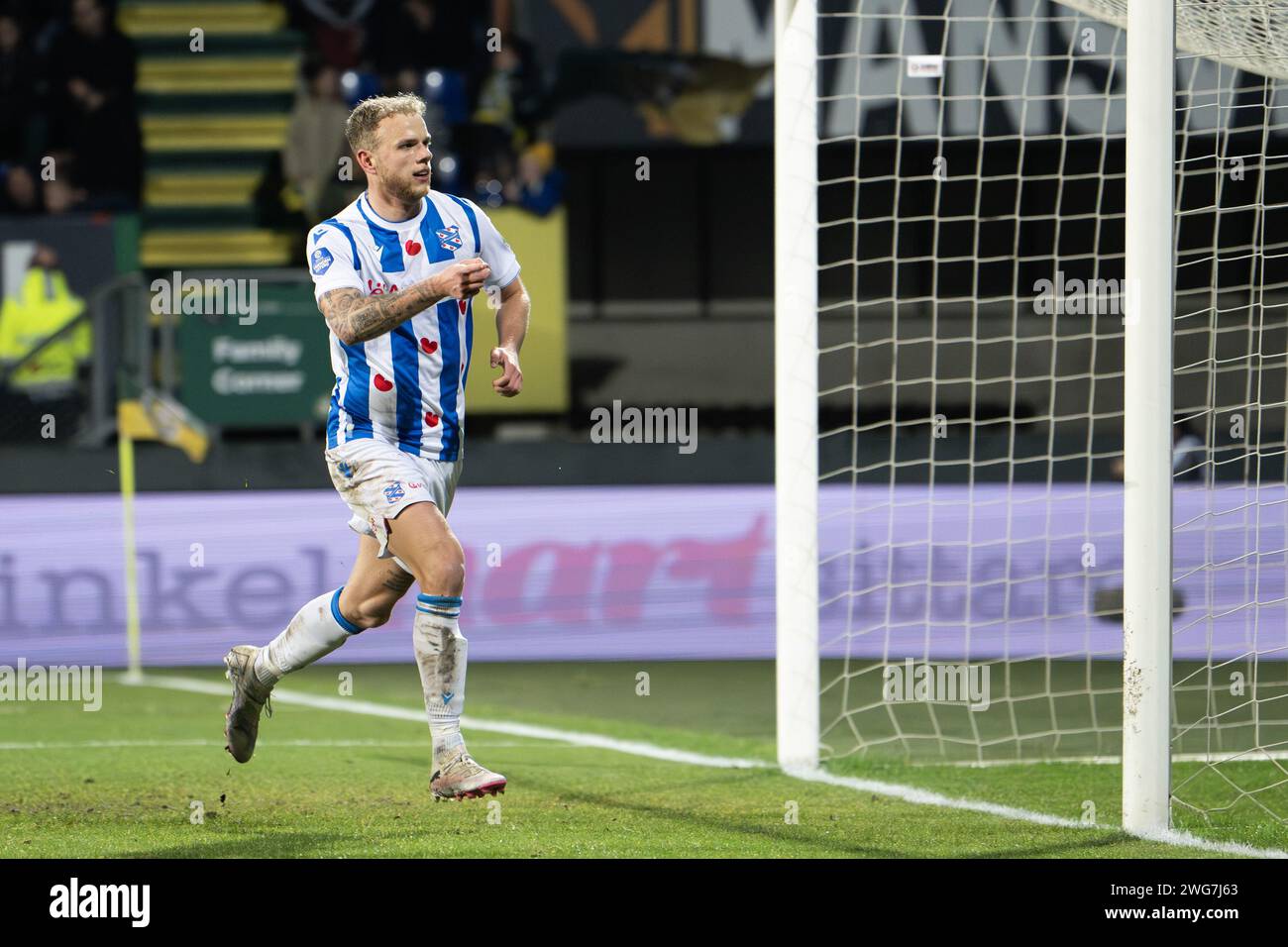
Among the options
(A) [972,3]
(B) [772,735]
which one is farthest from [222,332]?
(A) [972,3]

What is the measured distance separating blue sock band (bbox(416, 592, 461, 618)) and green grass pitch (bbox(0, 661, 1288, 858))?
655 mm

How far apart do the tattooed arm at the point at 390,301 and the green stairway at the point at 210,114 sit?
9868mm

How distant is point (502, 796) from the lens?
19.4 feet

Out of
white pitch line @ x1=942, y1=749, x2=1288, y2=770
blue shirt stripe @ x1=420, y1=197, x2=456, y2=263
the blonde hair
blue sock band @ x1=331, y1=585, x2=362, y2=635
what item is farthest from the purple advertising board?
the blonde hair

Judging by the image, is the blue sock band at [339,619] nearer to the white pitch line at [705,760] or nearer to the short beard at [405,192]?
the short beard at [405,192]

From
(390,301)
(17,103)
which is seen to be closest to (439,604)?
(390,301)

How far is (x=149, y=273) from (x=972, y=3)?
664 cm

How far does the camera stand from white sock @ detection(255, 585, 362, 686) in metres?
5.20

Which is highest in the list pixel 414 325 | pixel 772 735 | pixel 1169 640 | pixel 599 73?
pixel 599 73

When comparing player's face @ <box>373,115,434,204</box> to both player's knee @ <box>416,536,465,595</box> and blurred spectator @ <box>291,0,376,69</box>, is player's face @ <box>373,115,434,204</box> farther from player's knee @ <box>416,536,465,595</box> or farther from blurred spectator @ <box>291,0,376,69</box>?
blurred spectator @ <box>291,0,376,69</box>

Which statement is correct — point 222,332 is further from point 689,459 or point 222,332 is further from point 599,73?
point 599,73

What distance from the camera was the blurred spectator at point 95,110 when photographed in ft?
47.5

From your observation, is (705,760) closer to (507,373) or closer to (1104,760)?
(1104,760)

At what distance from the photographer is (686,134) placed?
14.5 meters
